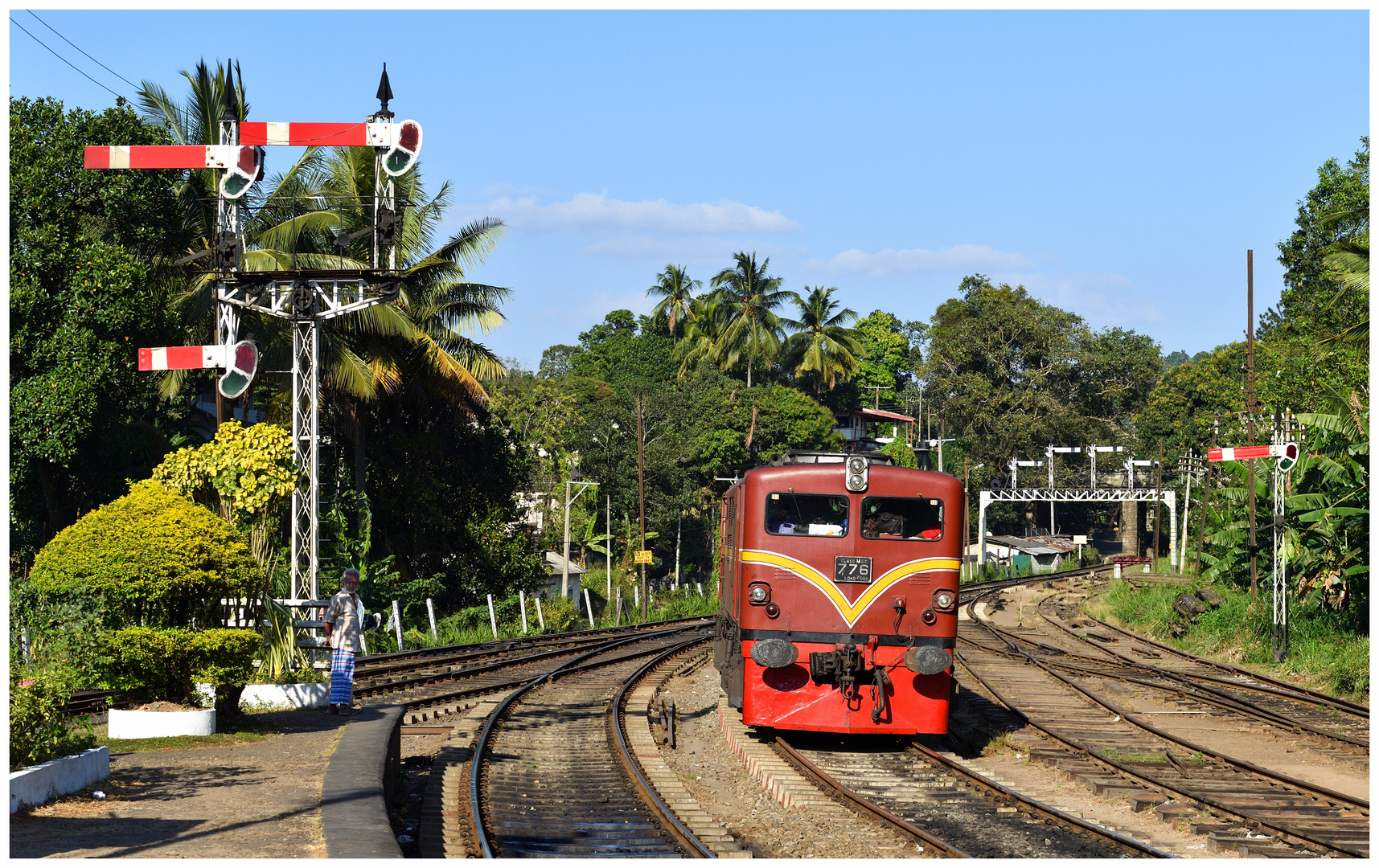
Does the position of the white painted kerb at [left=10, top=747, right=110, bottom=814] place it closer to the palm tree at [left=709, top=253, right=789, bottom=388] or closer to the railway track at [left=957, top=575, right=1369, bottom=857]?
the railway track at [left=957, top=575, right=1369, bottom=857]

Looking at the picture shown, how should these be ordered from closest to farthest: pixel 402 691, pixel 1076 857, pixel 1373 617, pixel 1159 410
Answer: pixel 1076 857, pixel 1373 617, pixel 402 691, pixel 1159 410

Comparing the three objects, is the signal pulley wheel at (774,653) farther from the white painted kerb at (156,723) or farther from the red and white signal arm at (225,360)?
the red and white signal arm at (225,360)

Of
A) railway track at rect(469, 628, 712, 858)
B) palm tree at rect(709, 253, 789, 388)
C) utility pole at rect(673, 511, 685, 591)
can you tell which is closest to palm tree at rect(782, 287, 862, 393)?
palm tree at rect(709, 253, 789, 388)

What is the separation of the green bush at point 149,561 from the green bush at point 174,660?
318 millimetres

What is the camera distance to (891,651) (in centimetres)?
1273

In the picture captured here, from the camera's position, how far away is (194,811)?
27.9ft

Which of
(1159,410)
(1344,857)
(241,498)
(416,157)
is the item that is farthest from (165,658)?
(1159,410)

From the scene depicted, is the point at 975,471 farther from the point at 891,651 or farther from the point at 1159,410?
the point at 891,651

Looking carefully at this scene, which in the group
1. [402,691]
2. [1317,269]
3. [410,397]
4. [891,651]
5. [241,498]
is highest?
[1317,269]

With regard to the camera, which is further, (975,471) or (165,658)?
(975,471)

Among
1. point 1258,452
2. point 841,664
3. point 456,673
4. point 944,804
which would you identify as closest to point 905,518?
point 841,664

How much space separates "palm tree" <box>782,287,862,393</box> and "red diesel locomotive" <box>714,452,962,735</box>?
56729mm

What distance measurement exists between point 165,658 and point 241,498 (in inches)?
194

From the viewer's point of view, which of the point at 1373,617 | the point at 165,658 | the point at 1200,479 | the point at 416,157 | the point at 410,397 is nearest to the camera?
the point at 165,658
